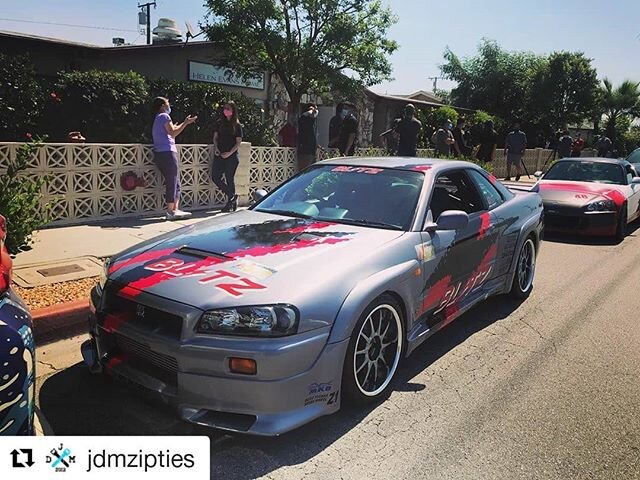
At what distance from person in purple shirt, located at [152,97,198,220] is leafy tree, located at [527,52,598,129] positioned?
25.3 meters

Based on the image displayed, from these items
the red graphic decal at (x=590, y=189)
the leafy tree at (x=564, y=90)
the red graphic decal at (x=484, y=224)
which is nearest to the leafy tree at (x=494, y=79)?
the leafy tree at (x=564, y=90)

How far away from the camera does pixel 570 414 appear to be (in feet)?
11.3

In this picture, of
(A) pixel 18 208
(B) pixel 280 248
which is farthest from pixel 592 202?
(A) pixel 18 208

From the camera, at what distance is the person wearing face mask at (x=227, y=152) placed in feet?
29.1

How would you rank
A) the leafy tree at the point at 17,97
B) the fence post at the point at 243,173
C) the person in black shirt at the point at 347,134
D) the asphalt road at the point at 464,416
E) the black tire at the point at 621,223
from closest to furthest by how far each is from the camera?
1. the asphalt road at the point at 464,416
2. the leafy tree at the point at 17,97
3. the black tire at the point at 621,223
4. the fence post at the point at 243,173
5. the person in black shirt at the point at 347,134

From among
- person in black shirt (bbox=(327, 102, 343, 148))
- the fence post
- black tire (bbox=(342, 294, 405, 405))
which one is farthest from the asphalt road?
person in black shirt (bbox=(327, 102, 343, 148))

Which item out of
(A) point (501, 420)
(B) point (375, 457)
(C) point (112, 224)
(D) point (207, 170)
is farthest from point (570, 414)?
(D) point (207, 170)

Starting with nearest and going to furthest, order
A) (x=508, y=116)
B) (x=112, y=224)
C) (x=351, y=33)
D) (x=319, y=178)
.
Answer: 1. (x=319, y=178)
2. (x=112, y=224)
3. (x=351, y=33)
4. (x=508, y=116)

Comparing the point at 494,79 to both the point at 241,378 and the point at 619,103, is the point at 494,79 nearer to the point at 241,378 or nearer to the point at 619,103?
the point at 619,103

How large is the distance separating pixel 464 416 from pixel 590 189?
7198 mm

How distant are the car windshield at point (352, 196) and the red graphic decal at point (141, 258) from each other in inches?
44.8

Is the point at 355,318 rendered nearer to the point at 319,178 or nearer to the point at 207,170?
the point at 319,178

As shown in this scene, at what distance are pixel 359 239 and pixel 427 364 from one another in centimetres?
116

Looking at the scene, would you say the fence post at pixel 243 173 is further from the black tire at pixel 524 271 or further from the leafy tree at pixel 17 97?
the black tire at pixel 524 271
